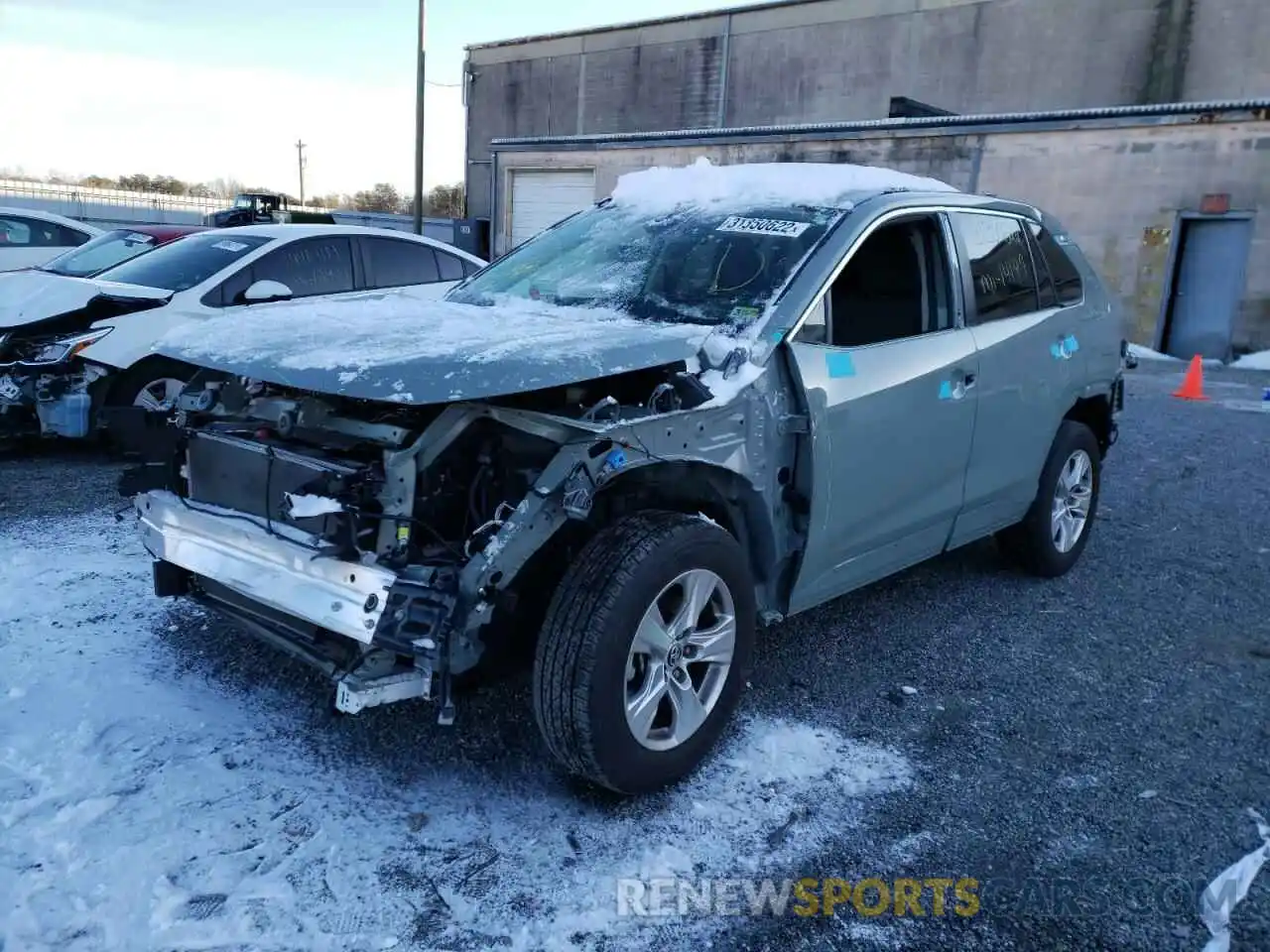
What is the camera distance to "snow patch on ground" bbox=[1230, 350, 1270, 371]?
51.8 ft

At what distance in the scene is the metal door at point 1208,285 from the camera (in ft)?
53.2

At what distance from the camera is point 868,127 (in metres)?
19.3

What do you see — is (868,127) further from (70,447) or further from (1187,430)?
(70,447)

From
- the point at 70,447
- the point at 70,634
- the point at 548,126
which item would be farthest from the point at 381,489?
the point at 548,126

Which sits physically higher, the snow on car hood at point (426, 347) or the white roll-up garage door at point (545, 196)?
the white roll-up garage door at point (545, 196)

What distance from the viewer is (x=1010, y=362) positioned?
4.25 meters

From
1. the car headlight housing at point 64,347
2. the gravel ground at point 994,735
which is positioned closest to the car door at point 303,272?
the car headlight housing at point 64,347

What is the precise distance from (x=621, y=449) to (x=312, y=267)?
5311 millimetres

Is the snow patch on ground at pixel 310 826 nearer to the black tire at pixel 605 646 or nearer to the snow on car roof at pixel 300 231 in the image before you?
the black tire at pixel 605 646

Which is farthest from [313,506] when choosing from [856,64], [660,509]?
[856,64]

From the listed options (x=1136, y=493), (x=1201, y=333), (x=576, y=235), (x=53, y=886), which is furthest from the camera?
(x=1201, y=333)

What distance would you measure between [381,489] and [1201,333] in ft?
58.0

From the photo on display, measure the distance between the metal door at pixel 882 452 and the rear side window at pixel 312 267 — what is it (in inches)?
194

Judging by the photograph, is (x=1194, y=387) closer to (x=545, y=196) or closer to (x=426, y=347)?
(x=426, y=347)
